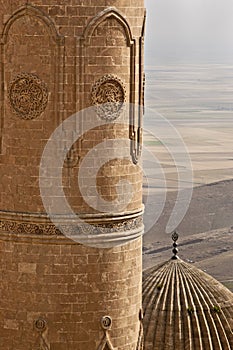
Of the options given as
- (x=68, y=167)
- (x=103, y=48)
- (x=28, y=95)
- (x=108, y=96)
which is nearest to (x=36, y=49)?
(x=28, y=95)

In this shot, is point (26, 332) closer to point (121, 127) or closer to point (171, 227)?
point (121, 127)

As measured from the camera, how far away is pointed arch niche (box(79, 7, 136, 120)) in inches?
811

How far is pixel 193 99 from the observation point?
8712 centimetres

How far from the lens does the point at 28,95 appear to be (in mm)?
20734

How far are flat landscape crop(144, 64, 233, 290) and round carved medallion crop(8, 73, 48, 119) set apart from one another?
29.4 m

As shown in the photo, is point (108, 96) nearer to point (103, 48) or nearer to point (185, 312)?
point (103, 48)

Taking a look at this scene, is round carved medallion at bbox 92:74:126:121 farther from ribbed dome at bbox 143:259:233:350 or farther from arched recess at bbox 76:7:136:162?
ribbed dome at bbox 143:259:233:350

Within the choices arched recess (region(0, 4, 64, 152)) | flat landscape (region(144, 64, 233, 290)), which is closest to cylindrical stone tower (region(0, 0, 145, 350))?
arched recess (region(0, 4, 64, 152))

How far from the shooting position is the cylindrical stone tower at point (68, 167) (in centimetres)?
2058

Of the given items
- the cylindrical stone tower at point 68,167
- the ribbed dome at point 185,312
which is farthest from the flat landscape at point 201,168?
the cylindrical stone tower at point 68,167

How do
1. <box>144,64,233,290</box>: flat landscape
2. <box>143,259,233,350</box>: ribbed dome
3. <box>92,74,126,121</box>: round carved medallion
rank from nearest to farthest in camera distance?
<box>92,74,126,121</box>: round carved medallion → <box>143,259,233,350</box>: ribbed dome → <box>144,64,233,290</box>: flat landscape

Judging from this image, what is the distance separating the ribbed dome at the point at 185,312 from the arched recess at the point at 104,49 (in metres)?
6.41

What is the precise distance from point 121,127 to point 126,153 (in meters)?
0.41

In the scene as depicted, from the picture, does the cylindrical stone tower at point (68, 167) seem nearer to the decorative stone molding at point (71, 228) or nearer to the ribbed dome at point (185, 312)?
the decorative stone molding at point (71, 228)
